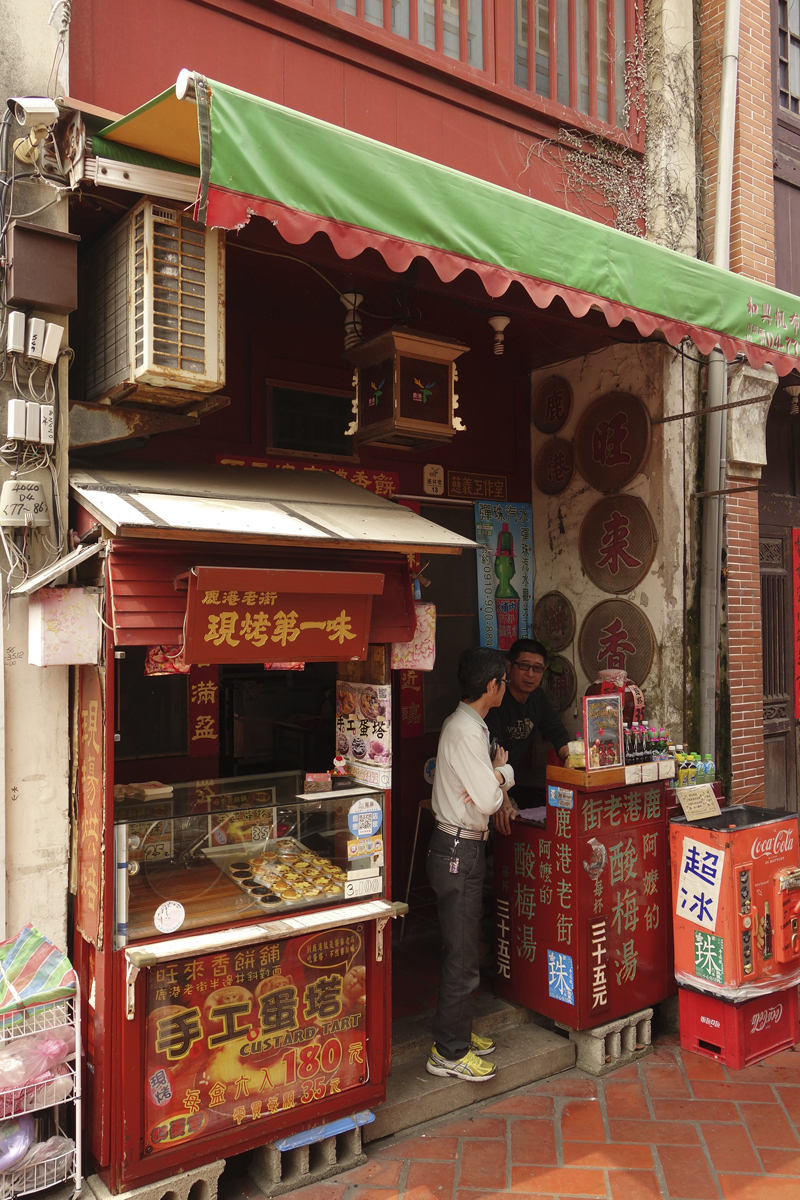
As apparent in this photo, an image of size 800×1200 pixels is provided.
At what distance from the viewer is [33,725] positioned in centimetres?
353

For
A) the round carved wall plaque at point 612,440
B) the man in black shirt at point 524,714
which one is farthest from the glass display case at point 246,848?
the round carved wall plaque at point 612,440

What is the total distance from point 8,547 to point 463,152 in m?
3.85

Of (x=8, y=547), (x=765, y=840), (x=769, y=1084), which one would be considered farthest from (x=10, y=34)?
(x=769, y=1084)

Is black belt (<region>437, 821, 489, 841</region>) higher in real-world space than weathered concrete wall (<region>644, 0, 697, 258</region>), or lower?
lower

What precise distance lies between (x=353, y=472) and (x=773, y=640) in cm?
459

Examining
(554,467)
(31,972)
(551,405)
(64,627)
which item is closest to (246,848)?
(31,972)

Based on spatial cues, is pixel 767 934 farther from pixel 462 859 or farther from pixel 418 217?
pixel 418 217

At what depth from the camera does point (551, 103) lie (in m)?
5.83

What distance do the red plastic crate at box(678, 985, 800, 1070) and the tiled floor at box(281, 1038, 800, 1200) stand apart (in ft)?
0.39

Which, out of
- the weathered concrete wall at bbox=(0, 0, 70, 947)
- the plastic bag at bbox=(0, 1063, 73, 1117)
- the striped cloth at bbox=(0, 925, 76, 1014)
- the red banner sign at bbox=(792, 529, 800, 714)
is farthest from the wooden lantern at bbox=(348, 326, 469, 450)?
the red banner sign at bbox=(792, 529, 800, 714)

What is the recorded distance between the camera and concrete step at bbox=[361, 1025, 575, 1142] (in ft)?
14.1

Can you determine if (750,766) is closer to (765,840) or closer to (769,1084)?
(765,840)

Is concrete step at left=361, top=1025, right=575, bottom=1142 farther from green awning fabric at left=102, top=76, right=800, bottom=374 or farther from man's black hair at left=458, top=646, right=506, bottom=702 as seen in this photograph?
green awning fabric at left=102, top=76, right=800, bottom=374

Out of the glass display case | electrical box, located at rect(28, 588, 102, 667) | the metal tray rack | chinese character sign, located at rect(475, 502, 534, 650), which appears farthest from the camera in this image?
chinese character sign, located at rect(475, 502, 534, 650)
